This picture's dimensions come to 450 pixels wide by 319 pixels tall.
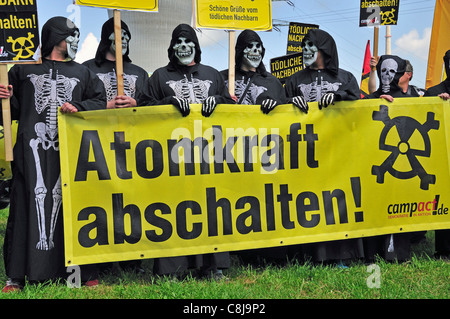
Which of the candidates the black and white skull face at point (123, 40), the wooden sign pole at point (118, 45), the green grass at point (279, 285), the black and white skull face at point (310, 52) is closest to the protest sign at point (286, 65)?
the black and white skull face at point (310, 52)

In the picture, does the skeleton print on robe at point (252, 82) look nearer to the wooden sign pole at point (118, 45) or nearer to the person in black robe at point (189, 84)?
the person in black robe at point (189, 84)

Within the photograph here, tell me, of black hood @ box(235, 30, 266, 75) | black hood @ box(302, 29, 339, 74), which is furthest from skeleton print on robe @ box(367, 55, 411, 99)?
black hood @ box(235, 30, 266, 75)

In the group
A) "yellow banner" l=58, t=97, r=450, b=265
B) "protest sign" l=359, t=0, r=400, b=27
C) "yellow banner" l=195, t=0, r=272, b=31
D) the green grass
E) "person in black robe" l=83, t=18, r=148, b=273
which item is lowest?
the green grass

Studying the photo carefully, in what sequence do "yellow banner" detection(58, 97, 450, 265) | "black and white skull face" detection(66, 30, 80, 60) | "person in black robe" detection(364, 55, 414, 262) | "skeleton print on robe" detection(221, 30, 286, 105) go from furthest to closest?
"skeleton print on robe" detection(221, 30, 286, 105) → "person in black robe" detection(364, 55, 414, 262) → "black and white skull face" detection(66, 30, 80, 60) → "yellow banner" detection(58, 97, 450, 265)

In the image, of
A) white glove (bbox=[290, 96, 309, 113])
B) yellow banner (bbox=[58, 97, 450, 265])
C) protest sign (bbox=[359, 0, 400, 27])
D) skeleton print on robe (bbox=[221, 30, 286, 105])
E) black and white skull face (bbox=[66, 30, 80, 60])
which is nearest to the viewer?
yellow banner (bbox=[58, 97, 450, 265])

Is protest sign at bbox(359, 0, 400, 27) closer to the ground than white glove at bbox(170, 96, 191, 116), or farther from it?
farther from it

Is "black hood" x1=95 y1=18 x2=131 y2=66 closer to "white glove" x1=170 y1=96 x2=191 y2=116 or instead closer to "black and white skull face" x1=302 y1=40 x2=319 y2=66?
"white glove" x1=170 y1=96 x2=191 y2=116

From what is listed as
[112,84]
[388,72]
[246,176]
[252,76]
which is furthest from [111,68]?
[388,72]

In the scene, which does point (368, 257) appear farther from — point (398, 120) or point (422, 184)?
point (398, 120)

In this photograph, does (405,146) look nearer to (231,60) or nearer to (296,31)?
(231,60)

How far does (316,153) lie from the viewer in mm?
5102

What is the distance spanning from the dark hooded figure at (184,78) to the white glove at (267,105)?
34 cm

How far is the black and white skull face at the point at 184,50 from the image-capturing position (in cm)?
496

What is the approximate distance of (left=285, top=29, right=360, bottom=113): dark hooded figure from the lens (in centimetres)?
542
